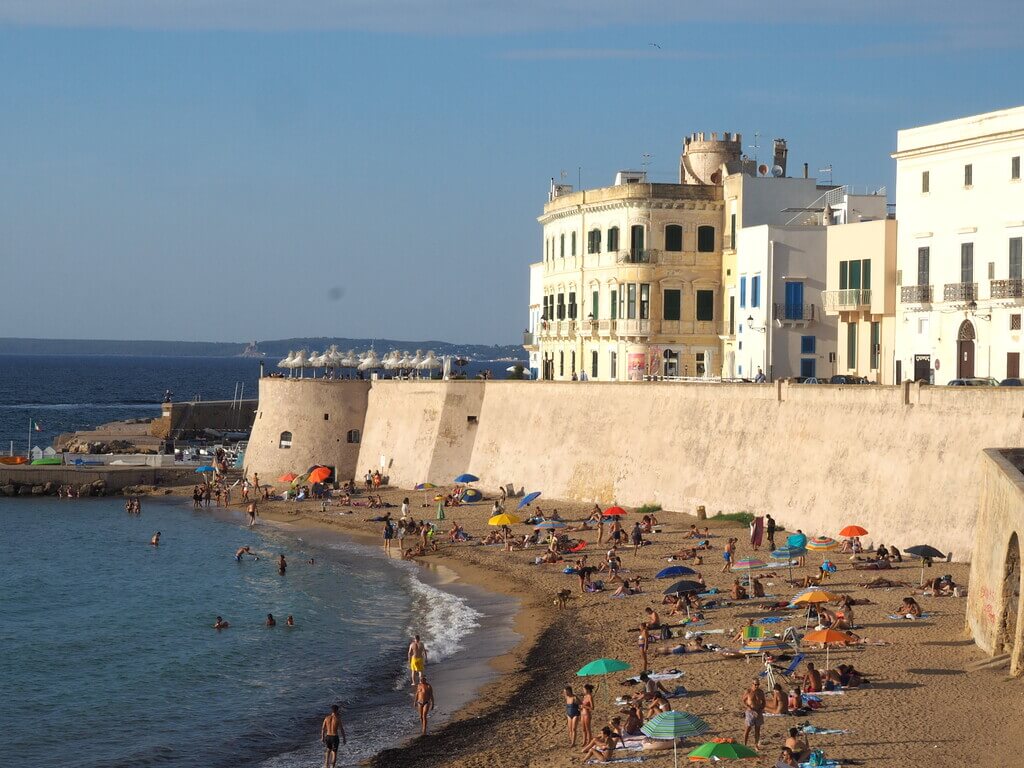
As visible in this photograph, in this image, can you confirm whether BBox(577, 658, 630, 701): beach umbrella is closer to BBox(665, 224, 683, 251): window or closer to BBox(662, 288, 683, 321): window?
BBox(662, 288, 683, 321): window

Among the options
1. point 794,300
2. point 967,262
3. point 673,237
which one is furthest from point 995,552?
point 673,237

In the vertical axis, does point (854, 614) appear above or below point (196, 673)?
above

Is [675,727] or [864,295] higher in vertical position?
[864,295]

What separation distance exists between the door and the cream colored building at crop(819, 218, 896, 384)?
124 cm

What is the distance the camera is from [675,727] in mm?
21453

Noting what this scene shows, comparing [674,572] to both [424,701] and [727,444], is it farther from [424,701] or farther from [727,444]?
[727,444]

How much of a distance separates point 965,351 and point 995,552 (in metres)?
17.5

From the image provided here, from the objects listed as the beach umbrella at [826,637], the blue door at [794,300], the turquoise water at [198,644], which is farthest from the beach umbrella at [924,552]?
the blue door at [794,300]

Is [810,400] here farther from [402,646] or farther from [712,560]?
[402,646]

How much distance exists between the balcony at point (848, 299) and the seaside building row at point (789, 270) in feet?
0.21

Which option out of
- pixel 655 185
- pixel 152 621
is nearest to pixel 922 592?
pixel 152 621

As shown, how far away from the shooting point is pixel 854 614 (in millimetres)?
30156

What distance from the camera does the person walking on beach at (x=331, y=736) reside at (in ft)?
78.7

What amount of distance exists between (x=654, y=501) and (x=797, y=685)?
19.8 metres
